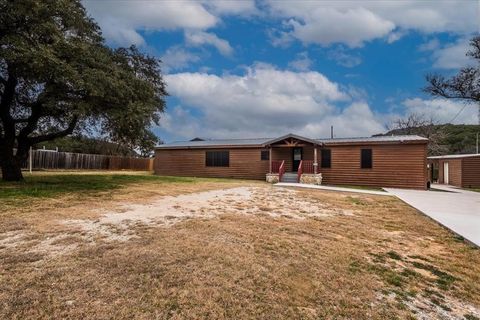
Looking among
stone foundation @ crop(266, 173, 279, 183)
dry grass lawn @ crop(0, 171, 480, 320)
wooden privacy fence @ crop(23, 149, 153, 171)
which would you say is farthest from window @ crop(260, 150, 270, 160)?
wooden privacy fence @ crop(23, 149, 153, 171)

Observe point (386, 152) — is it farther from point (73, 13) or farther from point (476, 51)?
point (73, 13)

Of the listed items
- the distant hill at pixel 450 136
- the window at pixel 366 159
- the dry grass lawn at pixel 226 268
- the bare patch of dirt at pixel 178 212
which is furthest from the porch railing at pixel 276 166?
the distant hill at pixel 450 136

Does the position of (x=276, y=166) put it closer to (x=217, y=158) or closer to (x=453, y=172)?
(x=217, y=158)

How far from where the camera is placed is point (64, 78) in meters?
8.55

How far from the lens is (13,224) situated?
198 inches

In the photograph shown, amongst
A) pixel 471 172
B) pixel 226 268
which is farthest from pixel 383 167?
pixel 226 268

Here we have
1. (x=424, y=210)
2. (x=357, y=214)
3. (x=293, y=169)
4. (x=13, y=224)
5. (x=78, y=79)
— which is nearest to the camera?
(x=13, y=224)

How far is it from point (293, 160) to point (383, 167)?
5595mm

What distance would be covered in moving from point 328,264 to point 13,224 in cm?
533

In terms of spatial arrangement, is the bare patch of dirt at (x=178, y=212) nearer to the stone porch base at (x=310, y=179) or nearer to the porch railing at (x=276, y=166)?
the stone porch base at (x=310, y=179)

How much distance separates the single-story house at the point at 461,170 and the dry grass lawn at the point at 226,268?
16844 mm

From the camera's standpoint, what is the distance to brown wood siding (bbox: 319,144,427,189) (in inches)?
639

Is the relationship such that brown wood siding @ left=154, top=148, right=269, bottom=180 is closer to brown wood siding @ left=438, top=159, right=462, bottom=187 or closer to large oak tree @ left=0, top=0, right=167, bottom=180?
large oak tree @ left=0, top=0, right=167, bottom=180

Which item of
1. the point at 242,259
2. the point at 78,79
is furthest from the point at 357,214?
the point at 78,79
